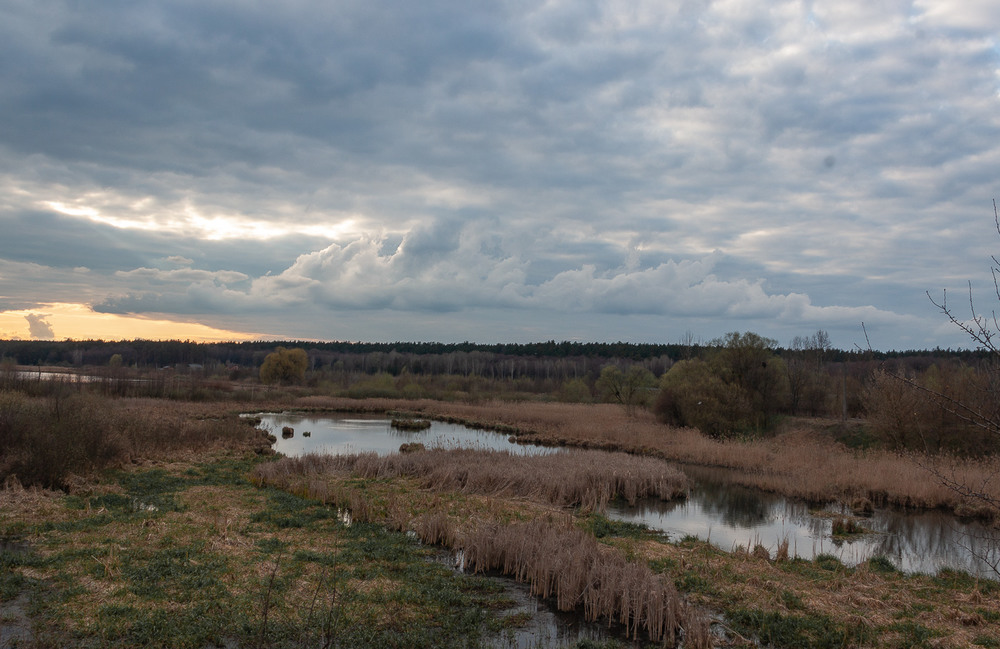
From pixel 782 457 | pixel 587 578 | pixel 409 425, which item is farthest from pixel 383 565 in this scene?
pixel 409 425

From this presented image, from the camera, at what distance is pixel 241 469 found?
851 inches

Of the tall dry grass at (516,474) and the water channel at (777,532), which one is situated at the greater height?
the tall dry grass at (516,474)

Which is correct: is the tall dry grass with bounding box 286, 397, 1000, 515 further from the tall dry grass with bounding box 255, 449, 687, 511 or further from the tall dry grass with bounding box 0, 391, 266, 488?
the tall dry grass with bounding box 0, 391, 266, 488

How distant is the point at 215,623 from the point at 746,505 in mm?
17775

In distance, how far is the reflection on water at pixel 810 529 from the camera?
47.8 feet

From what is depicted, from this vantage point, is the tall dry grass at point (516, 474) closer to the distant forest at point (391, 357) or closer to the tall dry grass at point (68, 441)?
the tall dry grass at point (68, 441)

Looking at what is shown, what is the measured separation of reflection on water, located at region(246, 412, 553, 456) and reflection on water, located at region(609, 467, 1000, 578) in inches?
446

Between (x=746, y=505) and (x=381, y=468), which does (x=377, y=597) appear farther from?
(x=746, y=505)

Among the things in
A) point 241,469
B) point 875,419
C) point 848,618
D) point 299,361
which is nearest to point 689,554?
point 848,618

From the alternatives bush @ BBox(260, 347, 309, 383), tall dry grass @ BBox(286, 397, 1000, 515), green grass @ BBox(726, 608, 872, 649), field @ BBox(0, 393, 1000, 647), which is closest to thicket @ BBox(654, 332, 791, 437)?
tall dry grass @ BBox(286, 397, 1000, 515)

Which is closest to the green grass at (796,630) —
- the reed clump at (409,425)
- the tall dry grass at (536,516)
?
the tall dry grass at (536,516)

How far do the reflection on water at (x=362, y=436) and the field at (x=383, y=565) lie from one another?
9.10m

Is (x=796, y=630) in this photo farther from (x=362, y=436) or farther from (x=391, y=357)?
(x=391, y=357)

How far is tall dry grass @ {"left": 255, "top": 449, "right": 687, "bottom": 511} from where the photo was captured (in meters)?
18.9
